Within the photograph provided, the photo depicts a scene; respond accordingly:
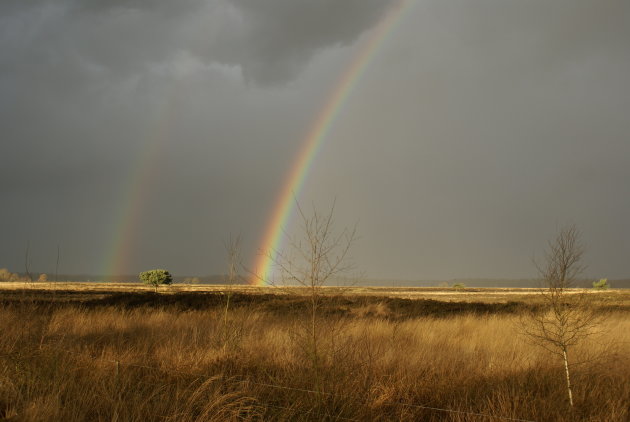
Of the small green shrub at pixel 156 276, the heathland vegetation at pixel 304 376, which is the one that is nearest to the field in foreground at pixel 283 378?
the heathland vegetation at pixel 304 376

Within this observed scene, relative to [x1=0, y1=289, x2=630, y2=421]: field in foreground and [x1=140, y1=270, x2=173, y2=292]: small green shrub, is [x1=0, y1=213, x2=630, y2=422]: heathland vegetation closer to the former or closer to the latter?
[x1=0, y1=289, x2=630, y2=421]: field in foreground

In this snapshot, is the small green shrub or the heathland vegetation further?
the small green shrub

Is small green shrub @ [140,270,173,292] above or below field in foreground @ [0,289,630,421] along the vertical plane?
above

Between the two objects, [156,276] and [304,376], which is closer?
[304,376]

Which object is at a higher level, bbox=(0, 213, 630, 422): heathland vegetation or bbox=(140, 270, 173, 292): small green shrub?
bbox=(140, 270, 173, 292): small green shrub

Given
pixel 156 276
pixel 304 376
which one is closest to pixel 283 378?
pixel 304 376

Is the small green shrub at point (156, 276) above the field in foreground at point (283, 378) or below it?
above

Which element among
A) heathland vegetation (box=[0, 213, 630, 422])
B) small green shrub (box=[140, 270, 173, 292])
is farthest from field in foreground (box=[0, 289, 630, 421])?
small green shrub (box=[140, 270, 173, 292])

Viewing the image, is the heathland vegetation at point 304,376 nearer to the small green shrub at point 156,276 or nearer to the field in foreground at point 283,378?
the field in foreground at point 283,378

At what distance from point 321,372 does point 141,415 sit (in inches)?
93.6

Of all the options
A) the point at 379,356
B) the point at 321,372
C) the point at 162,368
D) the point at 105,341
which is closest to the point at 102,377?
the point at 162,368

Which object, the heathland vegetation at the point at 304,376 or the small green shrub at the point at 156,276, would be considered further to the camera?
the small green shrub at the point at 156,276

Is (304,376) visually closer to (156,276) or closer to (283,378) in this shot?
(283,378)

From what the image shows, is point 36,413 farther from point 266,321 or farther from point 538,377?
point 266,321
